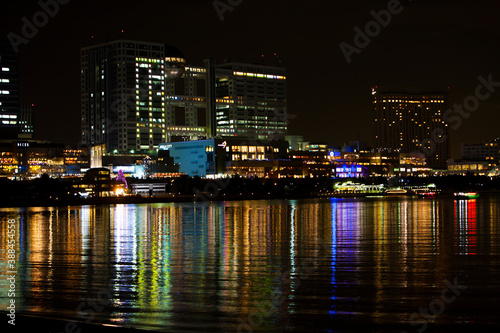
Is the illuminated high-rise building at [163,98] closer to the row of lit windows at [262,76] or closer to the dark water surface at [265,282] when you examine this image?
the row of lit windows at [262,76]

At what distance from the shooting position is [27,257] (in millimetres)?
25938

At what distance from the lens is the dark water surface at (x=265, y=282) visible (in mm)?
14297

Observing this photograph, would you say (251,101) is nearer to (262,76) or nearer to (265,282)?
(262,76)

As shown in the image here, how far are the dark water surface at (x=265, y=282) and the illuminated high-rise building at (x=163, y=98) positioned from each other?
12183 cm

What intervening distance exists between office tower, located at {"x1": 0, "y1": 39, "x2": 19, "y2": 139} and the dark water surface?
125802 millimetres

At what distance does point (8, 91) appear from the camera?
150000 mm

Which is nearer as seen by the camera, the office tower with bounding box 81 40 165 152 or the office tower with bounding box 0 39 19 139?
the office tower with bounding box 0 39 19 139

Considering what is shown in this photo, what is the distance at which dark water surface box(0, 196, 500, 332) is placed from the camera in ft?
46.9

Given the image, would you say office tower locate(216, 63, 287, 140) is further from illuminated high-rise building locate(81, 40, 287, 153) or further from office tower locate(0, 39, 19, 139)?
office tower locate(0, 39, 19, 139)

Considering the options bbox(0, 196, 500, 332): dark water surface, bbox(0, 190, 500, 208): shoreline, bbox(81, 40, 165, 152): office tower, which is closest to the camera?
bbox(0, 196, 500, 332): dark water surface

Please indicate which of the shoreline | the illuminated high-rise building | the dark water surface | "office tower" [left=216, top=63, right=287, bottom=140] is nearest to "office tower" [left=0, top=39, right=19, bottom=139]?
the illuminated high-rise building

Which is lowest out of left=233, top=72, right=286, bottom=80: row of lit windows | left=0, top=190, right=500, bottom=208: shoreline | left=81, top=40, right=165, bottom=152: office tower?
left=0, top=190, right=500, bottom=208: shoreline

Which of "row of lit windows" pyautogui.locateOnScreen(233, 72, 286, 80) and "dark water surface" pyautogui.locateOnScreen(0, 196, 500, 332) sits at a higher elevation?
"row of lit windows" pyautogui.locateOnScreen(233, 72, 286, 80)

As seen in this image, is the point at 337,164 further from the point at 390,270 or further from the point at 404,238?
the point at 390,270
